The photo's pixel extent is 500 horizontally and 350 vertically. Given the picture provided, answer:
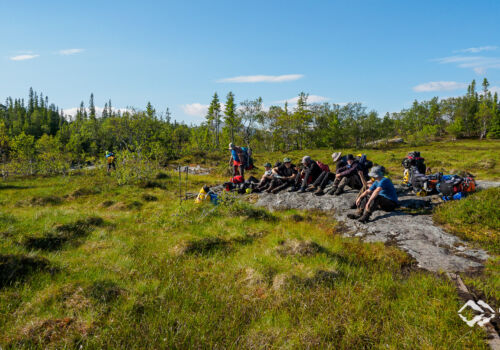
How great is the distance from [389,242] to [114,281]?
19.7 feet

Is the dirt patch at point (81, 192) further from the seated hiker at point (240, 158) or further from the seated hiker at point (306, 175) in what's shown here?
the seated hiker at point (306, 175)

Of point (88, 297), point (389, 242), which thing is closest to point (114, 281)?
point (88, 297)

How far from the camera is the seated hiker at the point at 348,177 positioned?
10.0 meters

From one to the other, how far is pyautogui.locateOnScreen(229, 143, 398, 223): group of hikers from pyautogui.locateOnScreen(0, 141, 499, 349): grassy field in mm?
2083

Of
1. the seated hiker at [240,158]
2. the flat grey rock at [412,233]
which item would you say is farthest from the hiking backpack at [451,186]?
the seated hiker at [240,158]

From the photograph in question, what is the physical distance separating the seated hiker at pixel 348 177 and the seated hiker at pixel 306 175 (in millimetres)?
1287

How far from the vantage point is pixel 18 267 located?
4.58 meters

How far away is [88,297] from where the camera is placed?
12.4 ft

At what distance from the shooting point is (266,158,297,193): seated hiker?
1224 centimetres

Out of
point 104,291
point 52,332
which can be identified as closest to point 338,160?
point 104,291

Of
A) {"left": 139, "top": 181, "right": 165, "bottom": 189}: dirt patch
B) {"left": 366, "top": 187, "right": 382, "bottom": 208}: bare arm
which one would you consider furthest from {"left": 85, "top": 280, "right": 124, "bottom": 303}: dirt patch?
{"left": 139, "top": 181, "right": 165, "bottom": 189}: dirt patch

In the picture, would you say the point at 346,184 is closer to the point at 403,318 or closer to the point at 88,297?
the point at 403,318

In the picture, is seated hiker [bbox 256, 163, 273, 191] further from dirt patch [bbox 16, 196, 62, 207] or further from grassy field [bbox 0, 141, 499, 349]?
dirt patch [bbox 16, 196, 62, 207]

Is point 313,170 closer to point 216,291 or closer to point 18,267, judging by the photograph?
point 216,291
